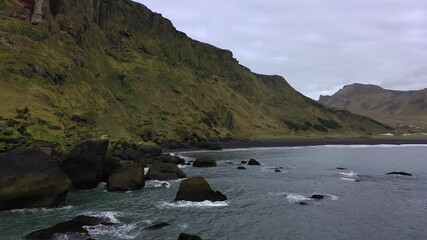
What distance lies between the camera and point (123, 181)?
4350 centimetres

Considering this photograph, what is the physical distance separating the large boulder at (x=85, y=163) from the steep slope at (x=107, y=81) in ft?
63.3

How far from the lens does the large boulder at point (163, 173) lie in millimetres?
51781

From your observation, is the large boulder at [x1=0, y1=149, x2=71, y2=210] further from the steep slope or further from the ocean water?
the steep slope

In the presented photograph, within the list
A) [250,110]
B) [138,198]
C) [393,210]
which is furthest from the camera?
[250,110]

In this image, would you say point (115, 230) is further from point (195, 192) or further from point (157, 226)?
point (195, 192)

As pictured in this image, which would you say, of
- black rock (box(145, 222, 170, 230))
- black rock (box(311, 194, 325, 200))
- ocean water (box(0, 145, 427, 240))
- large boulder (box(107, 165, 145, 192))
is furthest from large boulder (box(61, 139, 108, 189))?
black rock (box(311, 194, 325, 200))

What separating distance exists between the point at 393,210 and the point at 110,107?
89859 millimetres

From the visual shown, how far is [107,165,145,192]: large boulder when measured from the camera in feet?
140

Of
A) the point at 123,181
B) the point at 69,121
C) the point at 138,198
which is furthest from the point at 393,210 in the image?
the point at 69,121

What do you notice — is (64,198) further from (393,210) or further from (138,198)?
(393,210)

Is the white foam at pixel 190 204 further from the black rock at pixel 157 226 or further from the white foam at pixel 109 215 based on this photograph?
the black rock at pixel 157 226

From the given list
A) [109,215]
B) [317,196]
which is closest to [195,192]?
[109,215]

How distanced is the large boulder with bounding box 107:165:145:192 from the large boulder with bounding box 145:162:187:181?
6.30 meters

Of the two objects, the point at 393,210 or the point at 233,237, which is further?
the point at 393,210
